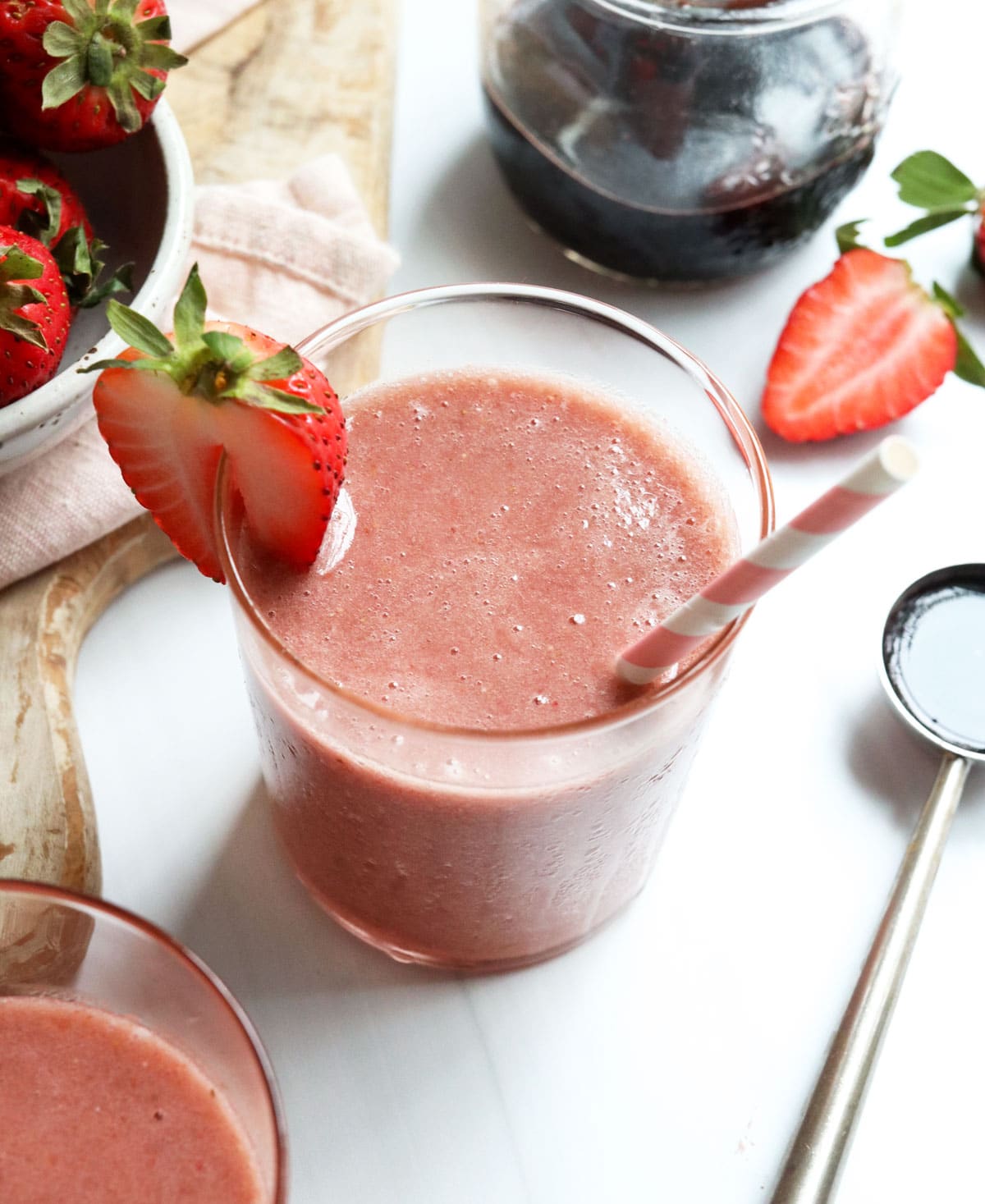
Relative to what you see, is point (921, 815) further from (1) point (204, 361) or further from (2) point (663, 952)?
(1) point (204, 361)

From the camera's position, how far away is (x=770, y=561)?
2.42 feet

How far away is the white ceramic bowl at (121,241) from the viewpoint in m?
1.09

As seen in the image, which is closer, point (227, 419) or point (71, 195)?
point (227, 419)

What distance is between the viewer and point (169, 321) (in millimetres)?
1296

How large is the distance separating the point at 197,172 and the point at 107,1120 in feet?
3.35

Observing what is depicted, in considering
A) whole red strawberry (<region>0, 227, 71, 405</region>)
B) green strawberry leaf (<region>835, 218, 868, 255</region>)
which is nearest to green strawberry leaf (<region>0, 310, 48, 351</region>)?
whole red strawberry (<region>0, 227, 71, 405</region>)

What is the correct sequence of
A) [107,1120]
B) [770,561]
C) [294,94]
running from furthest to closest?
[294,94] < [107,1120] < [770,561]

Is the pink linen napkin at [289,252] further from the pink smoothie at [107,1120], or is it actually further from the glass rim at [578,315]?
the pink smoothie at [107,1120]

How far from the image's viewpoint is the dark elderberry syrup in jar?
1.27 meters

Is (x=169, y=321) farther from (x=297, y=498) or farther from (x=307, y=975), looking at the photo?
(x=307, y=975)

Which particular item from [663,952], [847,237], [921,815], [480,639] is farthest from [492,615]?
[847,237]

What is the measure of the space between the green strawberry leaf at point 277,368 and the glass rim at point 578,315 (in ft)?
0.24

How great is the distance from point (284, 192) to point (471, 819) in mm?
842

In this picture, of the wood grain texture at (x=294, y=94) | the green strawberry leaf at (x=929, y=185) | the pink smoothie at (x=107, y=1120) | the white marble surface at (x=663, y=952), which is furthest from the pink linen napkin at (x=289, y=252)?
the pink smoothie at (x=107, y=1120)
